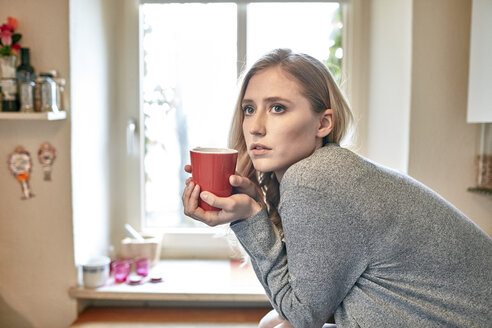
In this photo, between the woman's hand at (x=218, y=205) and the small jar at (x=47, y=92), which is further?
the small jar at (x=47, y=92)

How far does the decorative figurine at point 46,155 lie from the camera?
1.62 m

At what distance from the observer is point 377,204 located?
0.84m

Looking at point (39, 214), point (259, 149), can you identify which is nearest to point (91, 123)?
point (39, 214)

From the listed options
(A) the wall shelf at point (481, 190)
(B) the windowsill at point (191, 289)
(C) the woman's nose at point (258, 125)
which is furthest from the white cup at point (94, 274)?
(A) the wall shelf at point (481, 190)

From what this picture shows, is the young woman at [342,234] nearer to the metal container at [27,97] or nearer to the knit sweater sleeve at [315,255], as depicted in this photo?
the knit sweater sleeve at [315,255]

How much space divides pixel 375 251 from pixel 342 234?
2.8 inches

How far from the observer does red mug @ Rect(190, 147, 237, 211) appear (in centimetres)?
88

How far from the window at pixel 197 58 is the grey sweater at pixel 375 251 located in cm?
121

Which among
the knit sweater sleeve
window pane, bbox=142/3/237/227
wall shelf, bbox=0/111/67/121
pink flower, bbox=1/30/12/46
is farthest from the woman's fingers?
window pane, bbox=142/3/237/227

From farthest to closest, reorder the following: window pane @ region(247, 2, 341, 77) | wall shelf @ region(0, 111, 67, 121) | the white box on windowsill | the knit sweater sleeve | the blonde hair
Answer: window pane @ region(247, 2, 341, 77) < the white box on windowsill < wall shelf @ region(0, 111, 67, 121) < the blonde hair < the knit sweater sleeve

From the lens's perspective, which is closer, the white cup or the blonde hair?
the blonde hair

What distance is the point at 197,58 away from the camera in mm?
2033

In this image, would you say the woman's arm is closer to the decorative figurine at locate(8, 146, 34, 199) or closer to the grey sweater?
the grey sweater

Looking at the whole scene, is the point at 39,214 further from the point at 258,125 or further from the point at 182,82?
the point at 258,125
